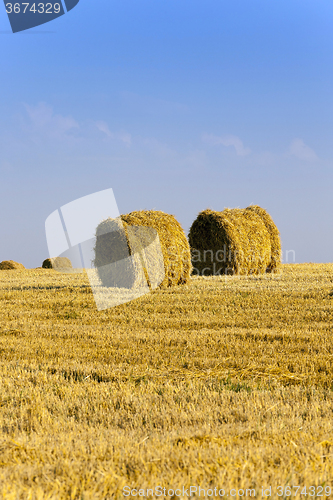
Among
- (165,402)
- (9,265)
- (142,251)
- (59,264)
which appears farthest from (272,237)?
(9,265)

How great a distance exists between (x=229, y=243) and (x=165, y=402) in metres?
14.4

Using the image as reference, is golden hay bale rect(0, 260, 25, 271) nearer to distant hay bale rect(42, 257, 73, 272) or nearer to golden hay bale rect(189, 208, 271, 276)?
distant hay bale rect(42, 257, 73, 272)

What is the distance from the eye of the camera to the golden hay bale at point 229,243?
18484 mm

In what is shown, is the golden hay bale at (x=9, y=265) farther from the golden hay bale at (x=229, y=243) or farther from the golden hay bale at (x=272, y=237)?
the golden hay bale at (x=272, y=237)

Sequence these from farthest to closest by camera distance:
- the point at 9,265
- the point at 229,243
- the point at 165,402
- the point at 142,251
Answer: the point at 9,265
the point at 229,243
the point at 142,251
the point at 165,402

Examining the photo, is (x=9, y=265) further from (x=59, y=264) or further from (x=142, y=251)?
(x=142, y=251)

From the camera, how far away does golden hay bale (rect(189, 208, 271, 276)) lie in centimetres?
1848

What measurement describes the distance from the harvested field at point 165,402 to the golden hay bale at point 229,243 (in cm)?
844

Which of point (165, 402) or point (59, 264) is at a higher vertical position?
point (59, 264)

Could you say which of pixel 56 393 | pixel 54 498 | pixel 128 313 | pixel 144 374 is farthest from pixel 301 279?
pixel 54 498

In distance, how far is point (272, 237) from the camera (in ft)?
70.4

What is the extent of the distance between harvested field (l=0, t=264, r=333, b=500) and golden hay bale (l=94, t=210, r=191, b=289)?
4.62 m

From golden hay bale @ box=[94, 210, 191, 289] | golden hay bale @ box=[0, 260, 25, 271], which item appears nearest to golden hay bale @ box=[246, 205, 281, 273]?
golden hay bale @ box=[94, 210, 191, 289]

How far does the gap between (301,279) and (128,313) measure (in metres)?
8.98
